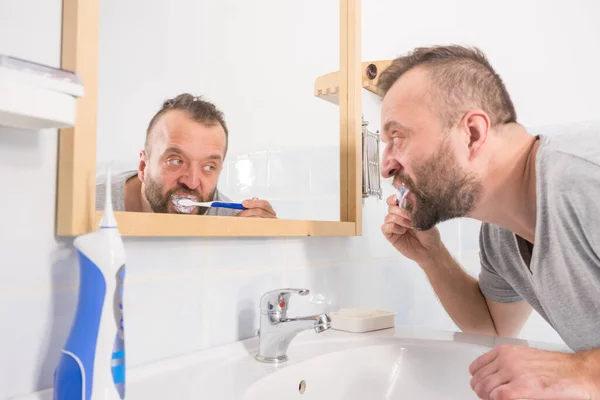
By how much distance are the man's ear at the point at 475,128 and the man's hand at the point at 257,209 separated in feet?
1.27

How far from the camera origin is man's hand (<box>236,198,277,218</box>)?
858 mm

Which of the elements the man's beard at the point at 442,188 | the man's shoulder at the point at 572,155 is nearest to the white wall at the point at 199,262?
the man's beard at the point at 442,188

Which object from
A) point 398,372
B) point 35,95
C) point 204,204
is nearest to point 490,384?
point 398,372

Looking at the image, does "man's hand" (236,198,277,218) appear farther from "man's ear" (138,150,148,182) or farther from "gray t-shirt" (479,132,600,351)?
"gray t-shirt" (479,132,600,351)

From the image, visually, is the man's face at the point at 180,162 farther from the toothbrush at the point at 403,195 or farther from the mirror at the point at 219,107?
the toothbrush at the point at 403,195

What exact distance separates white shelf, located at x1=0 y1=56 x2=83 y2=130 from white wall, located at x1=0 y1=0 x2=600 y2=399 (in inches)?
2.5

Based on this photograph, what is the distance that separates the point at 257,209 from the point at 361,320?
31 centimetres

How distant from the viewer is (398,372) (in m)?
0.90

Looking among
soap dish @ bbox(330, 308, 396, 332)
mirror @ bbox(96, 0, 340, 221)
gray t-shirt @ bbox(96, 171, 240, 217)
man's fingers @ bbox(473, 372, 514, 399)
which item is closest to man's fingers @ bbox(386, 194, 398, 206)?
mirror @ bbox(96, 0, 340, 221)

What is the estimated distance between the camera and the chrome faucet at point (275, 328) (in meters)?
0.77

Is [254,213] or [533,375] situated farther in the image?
[254,213]

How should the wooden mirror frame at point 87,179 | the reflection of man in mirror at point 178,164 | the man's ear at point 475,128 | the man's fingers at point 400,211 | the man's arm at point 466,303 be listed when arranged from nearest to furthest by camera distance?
1. the wooden mirror frame at point 87,179
2. the reflection of man in mirror at point 178,164
3. the man's ear at point 475,128
4. the man's fingers at point 400,211
5. the man's arm at point 466,303

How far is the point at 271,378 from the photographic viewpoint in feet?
2.31

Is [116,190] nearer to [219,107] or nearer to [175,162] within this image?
[175,162]
